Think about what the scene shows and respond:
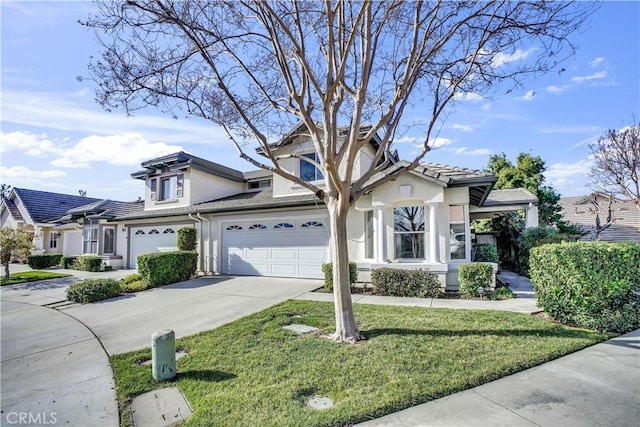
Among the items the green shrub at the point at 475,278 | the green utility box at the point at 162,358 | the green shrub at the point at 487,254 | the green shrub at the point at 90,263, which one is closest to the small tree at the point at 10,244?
the green shrub at the point at 90,263

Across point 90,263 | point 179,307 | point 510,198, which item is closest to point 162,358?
point 179,307

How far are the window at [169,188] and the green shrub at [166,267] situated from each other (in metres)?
5.16

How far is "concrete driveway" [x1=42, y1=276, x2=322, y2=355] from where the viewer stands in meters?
6.91

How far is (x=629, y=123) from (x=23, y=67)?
26015 millimetres

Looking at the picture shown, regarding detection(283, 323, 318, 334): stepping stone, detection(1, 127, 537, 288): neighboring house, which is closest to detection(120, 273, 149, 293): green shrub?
detection(1, 127, 537, 288): neighboring house

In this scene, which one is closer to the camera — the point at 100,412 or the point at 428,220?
the point at 100,412

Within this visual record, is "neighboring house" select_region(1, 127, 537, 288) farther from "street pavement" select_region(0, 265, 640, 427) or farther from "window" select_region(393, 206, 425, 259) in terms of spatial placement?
"street pavement" select_region(0, 265, 640, 427)

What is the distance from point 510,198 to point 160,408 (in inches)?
627

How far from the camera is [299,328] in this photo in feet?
21.2

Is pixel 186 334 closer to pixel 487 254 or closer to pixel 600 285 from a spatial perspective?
pixel 600 285

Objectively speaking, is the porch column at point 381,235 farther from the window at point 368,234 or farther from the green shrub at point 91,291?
the green shrub at point 91,291

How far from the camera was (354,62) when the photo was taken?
284 inches

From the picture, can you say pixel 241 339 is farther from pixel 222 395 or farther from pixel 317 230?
pixel 317 230

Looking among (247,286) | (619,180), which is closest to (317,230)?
(247,286)
